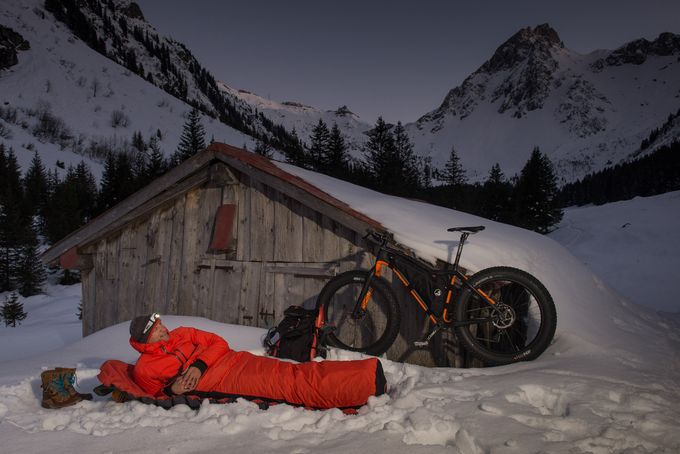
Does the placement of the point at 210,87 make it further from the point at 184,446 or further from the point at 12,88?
the point at 184,446

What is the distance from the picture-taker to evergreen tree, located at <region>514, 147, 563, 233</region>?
33094 millimetres

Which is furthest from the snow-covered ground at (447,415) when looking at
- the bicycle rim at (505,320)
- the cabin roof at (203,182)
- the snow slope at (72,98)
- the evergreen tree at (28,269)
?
the snow slope at (72,98)

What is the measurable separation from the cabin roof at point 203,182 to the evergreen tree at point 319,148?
30.8m

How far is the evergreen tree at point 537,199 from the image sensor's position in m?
33.1

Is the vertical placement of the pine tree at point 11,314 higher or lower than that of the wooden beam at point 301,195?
lower

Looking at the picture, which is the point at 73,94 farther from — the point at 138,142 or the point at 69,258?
the point at 69,258

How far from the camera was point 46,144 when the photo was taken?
50.5 meters

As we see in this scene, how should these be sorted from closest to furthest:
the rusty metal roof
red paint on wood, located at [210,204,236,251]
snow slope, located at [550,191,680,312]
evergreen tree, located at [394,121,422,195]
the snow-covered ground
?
1. the snow-covered ground
2. the rusty metal roof
3. red paint on wood, located at [210,204,236,251]
4. snow slope, located at [550,191,680,312]
5. evergreen tree, located at [394,121,422,195]

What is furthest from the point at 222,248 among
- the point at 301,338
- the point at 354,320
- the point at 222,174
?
the point at 354,320

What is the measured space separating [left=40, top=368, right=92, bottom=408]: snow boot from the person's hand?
42.9 inches

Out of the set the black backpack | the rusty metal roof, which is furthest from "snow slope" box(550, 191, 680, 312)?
the black backpack

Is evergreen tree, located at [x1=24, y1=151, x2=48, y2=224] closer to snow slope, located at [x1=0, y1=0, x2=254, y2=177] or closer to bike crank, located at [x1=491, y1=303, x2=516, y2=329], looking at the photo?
snow slope, located at [x1=0, y1=0, x2=254, y2=177]

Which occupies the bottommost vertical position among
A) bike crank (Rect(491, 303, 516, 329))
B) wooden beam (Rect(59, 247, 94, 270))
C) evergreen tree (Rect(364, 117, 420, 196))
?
bike crank (Rect(491, 303, 516, 329))

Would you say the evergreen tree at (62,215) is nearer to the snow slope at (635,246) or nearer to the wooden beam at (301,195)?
the wooden beam at (301,195)
